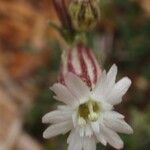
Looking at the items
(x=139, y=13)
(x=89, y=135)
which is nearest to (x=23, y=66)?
(x=139, y=13)

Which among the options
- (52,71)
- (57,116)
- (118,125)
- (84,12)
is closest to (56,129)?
(57,116)

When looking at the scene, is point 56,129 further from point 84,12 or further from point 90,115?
point 84,12

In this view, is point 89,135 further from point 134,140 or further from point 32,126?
point 32,126

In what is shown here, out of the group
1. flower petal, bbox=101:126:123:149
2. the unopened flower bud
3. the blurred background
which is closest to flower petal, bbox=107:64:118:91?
flower petal, bbox=101:126:123:149

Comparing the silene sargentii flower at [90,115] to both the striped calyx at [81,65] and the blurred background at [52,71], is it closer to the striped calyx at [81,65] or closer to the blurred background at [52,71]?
the striped calyx at [81,65]

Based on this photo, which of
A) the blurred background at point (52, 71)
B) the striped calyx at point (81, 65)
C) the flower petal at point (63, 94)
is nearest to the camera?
the flower petal at point (63, 94)

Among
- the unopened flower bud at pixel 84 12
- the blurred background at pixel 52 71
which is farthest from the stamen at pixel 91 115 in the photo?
the blurred background at pixel 52 71

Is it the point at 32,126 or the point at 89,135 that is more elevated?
the point at 89,135
